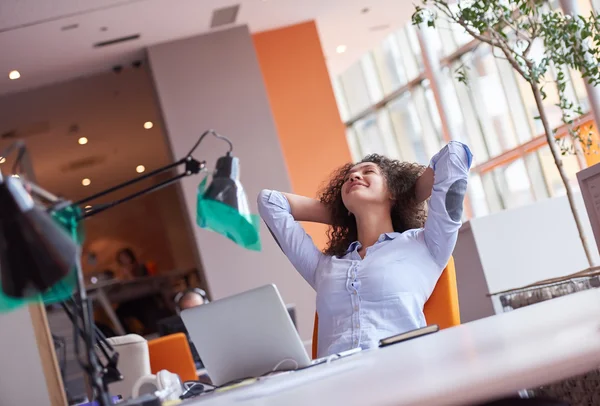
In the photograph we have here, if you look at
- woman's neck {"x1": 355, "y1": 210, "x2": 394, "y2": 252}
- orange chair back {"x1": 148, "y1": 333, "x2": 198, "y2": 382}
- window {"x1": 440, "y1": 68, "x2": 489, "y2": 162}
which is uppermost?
window {"x1": 440, "y1": 68, "x2": 489, "y2": 162}

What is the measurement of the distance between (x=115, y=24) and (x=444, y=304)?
5.35 metres

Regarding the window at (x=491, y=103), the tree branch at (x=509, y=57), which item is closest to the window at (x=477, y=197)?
the window at (x=491, y=103)

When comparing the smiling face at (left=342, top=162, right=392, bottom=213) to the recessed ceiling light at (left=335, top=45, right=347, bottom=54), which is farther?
the recessed ceiling light at (left=335, top=45, right=347, bottom=54)

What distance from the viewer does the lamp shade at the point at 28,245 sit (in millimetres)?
1267

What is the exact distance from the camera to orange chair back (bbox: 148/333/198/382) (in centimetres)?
477

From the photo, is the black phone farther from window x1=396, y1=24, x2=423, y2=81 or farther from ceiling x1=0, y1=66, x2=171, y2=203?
window x1=396, y1=24, x2=423, y2=81

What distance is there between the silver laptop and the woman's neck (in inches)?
36.7

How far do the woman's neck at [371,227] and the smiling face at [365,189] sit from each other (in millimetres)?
37

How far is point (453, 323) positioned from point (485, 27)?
196 cm

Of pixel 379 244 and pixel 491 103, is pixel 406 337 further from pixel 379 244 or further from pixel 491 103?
pixel 491 103

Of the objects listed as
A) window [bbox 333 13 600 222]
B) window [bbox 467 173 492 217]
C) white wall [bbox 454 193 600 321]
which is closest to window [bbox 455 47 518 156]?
window [bbox 333 13 600 222]

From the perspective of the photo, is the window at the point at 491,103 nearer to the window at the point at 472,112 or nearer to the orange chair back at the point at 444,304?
the window at the point at 472,112

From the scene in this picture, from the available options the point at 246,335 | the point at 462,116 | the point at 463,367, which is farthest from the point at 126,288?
the point at 463,367

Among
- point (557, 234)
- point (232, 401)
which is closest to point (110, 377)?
point (232, 401)
